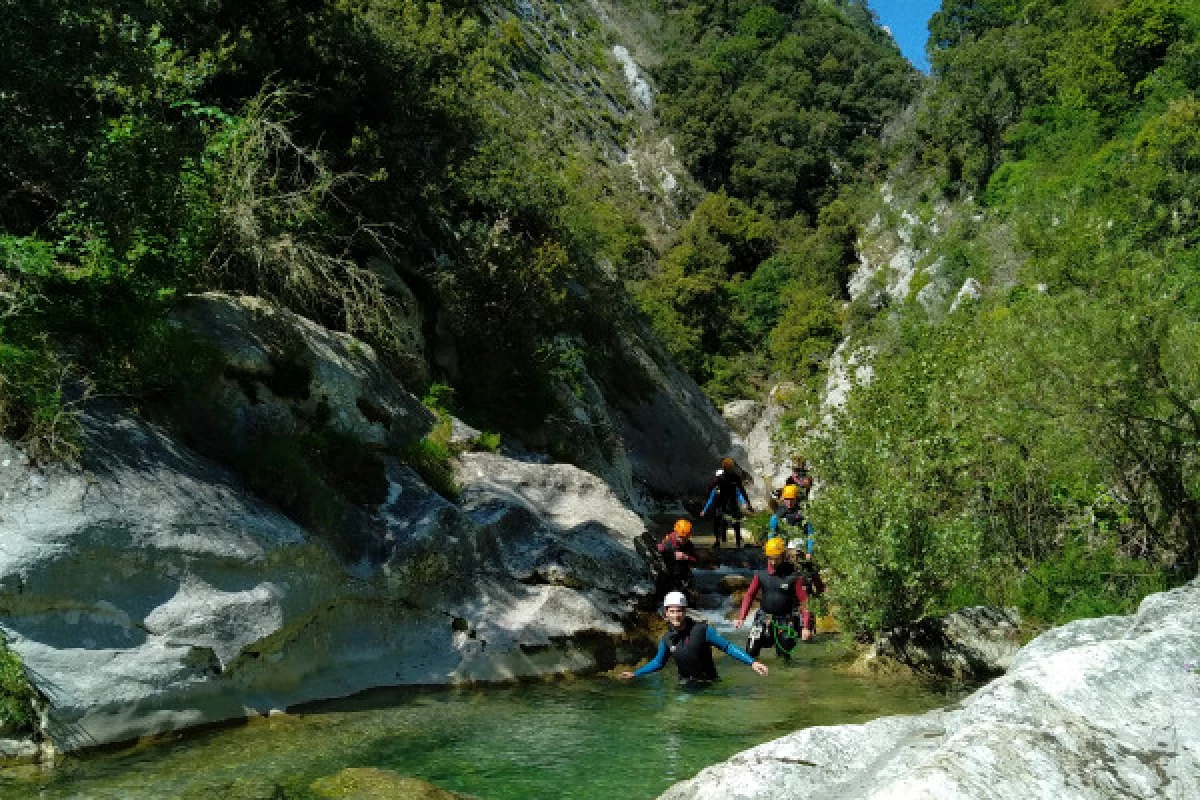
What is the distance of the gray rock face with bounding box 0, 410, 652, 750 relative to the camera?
8508 millimetres

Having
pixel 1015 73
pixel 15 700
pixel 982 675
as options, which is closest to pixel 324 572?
pixel 15 700

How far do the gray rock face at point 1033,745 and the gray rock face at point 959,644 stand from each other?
17.8 feet

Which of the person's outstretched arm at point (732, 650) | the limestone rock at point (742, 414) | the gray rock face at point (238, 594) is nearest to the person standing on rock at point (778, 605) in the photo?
the gray rock face at point (238, 594)

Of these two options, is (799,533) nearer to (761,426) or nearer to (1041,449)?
(1041,449)

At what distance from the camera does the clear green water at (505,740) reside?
7.63 metres

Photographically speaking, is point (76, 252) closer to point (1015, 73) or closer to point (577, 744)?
point (577, 744)

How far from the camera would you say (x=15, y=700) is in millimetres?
8047

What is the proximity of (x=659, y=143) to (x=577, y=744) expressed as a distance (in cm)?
6783

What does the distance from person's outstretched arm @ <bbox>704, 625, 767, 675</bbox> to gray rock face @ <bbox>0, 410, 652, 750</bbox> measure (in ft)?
7.88

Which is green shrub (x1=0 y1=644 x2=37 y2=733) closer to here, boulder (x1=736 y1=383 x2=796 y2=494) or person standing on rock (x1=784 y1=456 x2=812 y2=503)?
person standing on rock (x1=784 y1=456 x2=812 y2=503)

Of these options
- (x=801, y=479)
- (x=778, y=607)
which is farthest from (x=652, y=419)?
(x=778, y=607)

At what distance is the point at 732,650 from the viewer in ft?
32.7

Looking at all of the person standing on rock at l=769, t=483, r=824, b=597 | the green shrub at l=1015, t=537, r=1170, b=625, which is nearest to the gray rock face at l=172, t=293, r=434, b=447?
the person standing on rock at l=769, t=483, r=824, b=597

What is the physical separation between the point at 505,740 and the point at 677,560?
21.5ft
